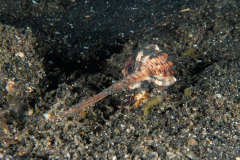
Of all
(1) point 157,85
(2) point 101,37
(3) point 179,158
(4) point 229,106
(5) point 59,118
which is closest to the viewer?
(3) point 179,158

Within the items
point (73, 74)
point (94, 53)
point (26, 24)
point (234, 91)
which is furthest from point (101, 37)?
point (234, 91)

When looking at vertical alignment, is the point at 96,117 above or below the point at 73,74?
below

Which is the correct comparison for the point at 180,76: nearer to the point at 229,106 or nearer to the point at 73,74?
the point at 229,106

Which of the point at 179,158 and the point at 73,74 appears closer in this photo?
the point at 179,158

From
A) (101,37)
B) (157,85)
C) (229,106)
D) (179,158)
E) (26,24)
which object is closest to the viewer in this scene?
(179,158)

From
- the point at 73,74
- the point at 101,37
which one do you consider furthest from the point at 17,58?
the point at 101,37

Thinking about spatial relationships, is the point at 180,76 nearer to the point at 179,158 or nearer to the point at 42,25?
the point at 179,158

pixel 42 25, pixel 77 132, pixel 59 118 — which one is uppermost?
pixel 42 25

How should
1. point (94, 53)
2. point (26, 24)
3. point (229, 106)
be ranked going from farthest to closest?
point (26, 24)
point (94, 53)
point (229, 106)

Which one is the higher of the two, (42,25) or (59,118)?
(42,25)
